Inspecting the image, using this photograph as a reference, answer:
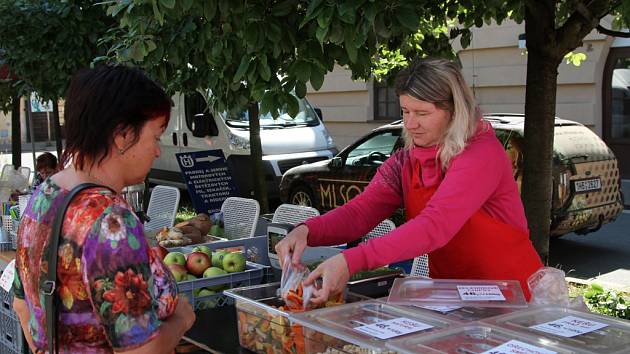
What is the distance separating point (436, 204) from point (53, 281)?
3.81ft

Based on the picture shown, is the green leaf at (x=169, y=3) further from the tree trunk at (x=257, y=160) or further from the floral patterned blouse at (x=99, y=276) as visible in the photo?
the tree trunk at (x=257, y=160)

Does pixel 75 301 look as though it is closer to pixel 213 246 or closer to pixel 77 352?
pixel 77 352

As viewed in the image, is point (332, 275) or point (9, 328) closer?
point (332, 275)

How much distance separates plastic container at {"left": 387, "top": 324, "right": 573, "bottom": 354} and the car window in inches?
274

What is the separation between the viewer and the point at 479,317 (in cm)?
196

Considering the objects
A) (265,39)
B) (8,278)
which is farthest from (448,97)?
(8,278)

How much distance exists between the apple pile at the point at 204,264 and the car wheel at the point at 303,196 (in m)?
6.60

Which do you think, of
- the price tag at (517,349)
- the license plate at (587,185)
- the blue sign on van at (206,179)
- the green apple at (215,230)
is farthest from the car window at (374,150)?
the price tag at (517,349)

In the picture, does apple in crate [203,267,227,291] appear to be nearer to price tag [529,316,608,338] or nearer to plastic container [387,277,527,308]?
plastic container [387,277,527,308]

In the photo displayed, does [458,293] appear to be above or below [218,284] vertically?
above

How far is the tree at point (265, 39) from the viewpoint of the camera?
2.75 metres

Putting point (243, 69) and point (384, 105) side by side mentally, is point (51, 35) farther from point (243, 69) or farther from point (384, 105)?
point (384, 105)

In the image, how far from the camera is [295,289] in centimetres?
220

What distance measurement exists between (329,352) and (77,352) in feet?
2.13
